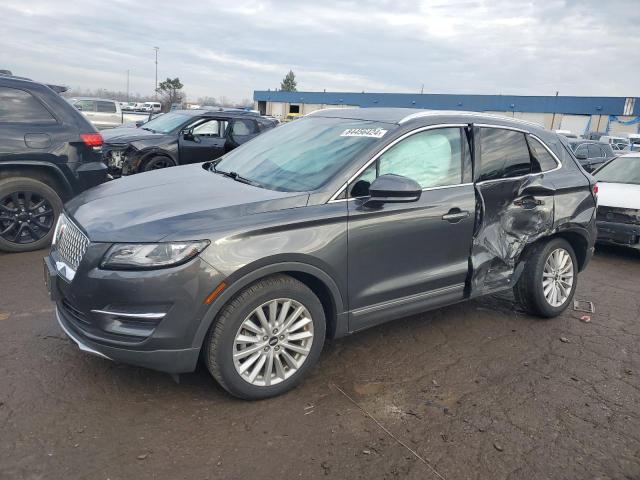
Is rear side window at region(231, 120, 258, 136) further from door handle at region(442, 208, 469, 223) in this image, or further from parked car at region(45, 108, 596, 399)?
door handle at region(442, 208, 469, 223)

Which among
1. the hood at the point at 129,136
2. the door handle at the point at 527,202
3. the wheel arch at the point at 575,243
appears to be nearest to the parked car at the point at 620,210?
the wheel arch at the point at 575,243

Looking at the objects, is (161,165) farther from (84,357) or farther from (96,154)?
(84,357)

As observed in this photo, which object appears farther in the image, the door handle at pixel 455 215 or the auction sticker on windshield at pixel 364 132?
the door handle at pixel 455 215

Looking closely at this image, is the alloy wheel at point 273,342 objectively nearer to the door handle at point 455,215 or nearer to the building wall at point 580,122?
the door handle at point 455,215

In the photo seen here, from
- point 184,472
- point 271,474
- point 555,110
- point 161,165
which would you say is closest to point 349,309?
point 271,474

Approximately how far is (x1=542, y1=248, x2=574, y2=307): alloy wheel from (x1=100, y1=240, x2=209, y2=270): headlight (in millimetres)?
3288

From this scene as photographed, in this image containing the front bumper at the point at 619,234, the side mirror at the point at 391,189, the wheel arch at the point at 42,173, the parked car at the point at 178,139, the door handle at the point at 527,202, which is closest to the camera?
the side mirror at the point at 391,189

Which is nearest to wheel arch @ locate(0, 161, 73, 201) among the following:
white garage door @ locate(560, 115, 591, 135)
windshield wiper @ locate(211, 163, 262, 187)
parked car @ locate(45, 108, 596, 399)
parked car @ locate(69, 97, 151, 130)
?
parked car @ locate(45, 108, 596, 399)

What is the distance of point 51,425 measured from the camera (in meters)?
2.89

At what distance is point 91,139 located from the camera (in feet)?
20.2

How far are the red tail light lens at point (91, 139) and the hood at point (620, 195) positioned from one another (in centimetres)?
679

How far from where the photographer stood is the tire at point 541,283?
468 centimetres

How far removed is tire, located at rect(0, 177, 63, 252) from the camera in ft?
18.9

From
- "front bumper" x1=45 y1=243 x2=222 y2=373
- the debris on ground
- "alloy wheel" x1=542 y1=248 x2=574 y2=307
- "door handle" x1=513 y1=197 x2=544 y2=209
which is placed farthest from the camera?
the debris on ground
